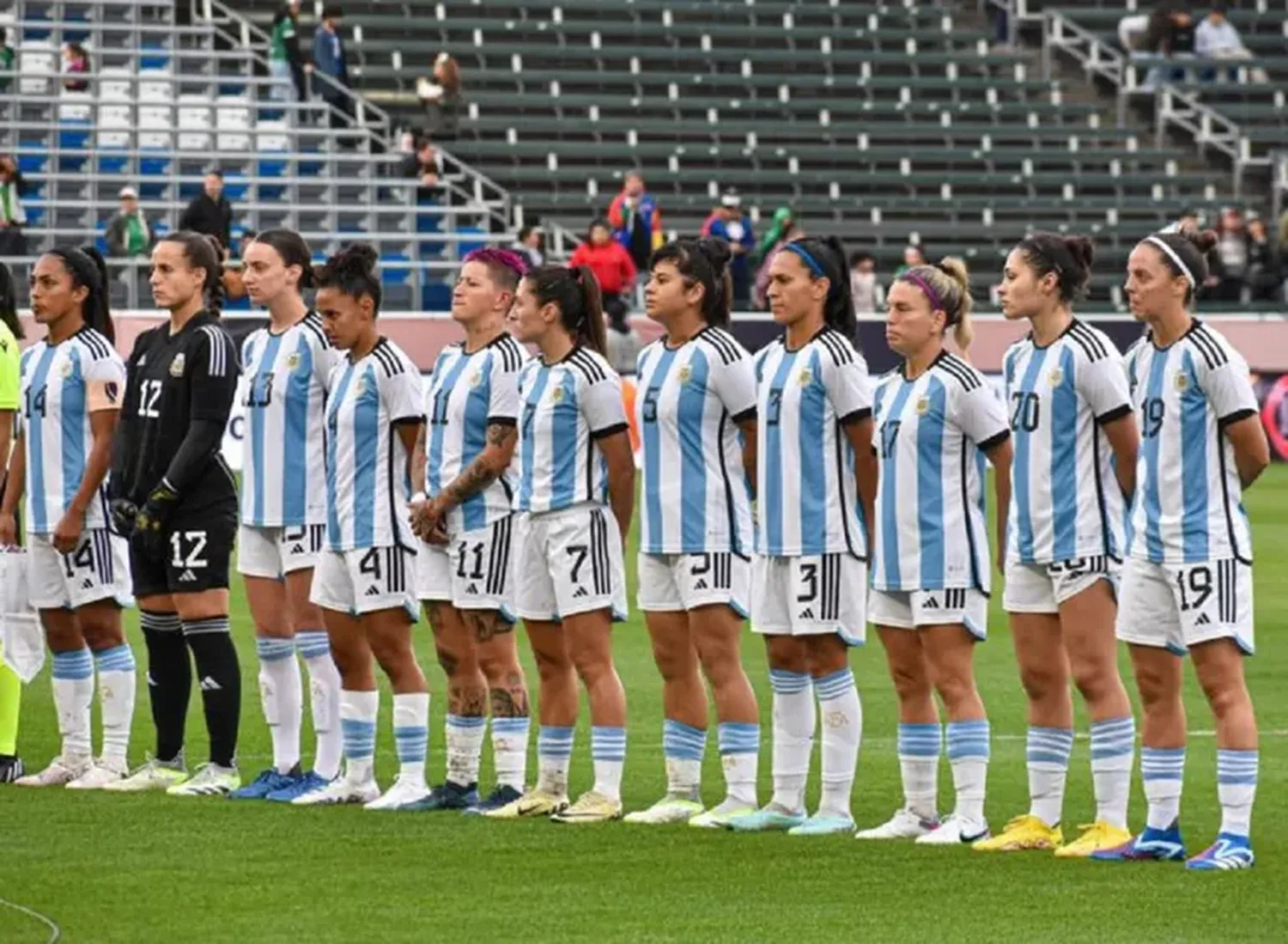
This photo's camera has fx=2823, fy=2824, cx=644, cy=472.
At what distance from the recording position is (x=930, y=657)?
9523 mm

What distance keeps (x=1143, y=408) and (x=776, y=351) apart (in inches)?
55.9

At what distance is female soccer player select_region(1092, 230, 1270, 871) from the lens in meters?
8.91

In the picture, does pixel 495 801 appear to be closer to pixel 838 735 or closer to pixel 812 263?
pixel 838 735

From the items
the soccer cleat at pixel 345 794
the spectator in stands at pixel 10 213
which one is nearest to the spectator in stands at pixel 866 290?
the spectator in stands at pixel 10 213

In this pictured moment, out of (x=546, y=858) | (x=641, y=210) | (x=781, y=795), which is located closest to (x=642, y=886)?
(x=546, y=858)

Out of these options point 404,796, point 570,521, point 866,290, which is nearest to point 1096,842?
point 570,521

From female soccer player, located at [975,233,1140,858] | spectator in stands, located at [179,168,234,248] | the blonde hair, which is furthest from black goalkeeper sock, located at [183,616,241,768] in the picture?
spectator in stands, located at [179,168,234,248]

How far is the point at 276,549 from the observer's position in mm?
10852

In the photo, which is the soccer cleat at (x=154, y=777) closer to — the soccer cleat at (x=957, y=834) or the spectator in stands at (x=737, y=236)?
the soccer cleat at (x=957, y=834)

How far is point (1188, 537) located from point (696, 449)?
1883mm

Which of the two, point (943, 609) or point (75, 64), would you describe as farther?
point (75, 64)

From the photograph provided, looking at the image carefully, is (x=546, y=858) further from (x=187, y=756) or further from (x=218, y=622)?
(x=187, y=756)

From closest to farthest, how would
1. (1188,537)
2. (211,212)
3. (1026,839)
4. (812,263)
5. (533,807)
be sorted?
(1188,537) < (1026,839) < (812,263) < (533,807) < (211,212)

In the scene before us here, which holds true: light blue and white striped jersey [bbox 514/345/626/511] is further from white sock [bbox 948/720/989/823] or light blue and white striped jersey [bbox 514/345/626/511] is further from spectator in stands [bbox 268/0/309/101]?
spectator in stands [bbox 268/0/309/101]
